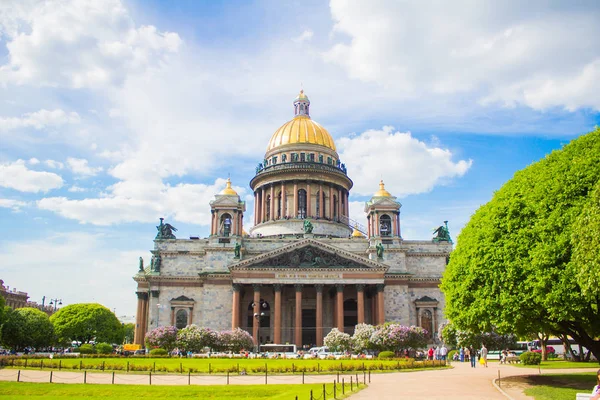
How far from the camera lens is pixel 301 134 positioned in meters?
87.4

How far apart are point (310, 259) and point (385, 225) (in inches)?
572

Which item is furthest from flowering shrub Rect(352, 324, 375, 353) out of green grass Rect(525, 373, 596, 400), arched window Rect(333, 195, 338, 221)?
arched window Rect(333, 195, 338, 221)

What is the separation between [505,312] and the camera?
88.2ft

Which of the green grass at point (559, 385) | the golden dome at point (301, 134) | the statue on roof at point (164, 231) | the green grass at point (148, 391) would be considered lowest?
the green grass at point (148, 391)

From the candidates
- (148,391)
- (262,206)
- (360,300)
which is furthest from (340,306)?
(148,391)

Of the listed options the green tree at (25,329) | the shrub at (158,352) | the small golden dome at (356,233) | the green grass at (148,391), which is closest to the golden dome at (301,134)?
the small golden dome at (356,233)

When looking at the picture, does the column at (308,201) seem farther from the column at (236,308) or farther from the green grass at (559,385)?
the green grass at (559,385)

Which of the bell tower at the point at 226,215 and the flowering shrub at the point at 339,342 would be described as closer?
the flowering shrub at the point at 339,342

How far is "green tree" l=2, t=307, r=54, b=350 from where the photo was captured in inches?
2771

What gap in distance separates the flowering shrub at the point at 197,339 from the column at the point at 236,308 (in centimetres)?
766

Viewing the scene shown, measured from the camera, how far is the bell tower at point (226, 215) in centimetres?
7410

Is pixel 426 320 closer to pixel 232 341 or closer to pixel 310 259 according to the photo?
pixel 310 259

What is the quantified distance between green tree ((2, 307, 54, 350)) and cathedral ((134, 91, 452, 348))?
13.2m

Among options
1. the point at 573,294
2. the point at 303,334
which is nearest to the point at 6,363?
the point at 303,334
